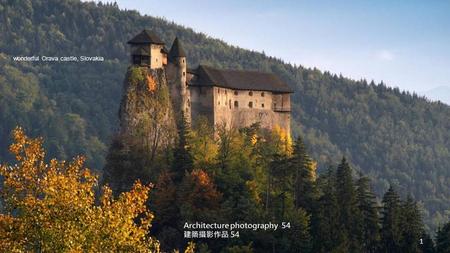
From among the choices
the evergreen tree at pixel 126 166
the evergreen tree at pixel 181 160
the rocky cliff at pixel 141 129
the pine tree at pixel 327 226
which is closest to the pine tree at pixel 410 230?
the pine tree at pixel 327 226

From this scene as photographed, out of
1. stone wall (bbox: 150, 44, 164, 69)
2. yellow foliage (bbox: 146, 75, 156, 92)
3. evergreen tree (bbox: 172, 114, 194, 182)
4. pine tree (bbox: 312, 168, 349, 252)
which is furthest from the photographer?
stone wall (bbox: 150, 44, 164, 69)

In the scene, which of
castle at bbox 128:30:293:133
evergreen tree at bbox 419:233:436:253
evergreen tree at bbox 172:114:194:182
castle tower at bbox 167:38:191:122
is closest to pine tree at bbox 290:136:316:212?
castle at bbox 128:30:293:133

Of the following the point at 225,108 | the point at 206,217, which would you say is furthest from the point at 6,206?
the point at 225,108

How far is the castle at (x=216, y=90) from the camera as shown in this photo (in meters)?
112

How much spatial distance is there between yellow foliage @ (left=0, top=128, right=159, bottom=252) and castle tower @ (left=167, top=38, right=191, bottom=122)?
6793 centimetres

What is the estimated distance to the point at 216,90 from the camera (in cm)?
11806

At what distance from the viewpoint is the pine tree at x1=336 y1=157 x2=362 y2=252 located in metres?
107

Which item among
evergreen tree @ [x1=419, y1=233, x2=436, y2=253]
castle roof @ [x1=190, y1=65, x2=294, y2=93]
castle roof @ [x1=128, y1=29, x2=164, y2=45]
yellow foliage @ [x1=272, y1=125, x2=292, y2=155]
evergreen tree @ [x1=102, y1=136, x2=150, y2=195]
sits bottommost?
evergreen tree @ [x1=419, y1=233, x2=436, y2=253]

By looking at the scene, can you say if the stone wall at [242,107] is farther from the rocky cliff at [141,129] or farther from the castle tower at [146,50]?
the castle tower at [146,50]

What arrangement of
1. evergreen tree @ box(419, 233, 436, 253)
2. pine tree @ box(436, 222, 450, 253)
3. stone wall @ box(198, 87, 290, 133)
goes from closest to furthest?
pine tree @ box(436, 222, 450, 253) < evergreen tree @ box(419, 233, 436, 253) < stone wall @ box(198, 87, 290, 133)

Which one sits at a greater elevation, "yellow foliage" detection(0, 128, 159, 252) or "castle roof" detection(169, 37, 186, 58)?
"castle roof" detection(169, 37, 186, 58)

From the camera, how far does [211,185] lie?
106438 mm

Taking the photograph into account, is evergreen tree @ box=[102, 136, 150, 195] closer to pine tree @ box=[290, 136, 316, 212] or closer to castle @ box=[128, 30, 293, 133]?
castle @ box=[128, 30, 293, 133]

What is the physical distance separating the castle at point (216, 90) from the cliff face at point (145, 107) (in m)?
1.39
